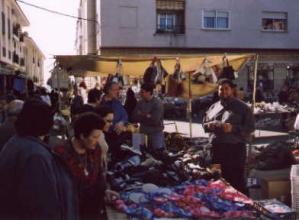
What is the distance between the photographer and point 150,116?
8.98 m

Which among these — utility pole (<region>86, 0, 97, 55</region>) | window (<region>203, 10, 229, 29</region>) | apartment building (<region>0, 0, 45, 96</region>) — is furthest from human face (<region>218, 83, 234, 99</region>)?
utility pole (<region>86, 0, 97, 55</region>)

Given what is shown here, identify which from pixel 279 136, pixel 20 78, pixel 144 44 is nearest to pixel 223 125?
pixel 279 136

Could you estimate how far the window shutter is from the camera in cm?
2986

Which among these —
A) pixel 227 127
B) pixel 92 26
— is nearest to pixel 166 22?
pixel 92 26

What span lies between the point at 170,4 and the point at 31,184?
92.2 feet

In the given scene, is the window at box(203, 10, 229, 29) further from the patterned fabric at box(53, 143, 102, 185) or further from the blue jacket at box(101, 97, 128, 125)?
the patterned fabric at box(53, 143, 102, 185)

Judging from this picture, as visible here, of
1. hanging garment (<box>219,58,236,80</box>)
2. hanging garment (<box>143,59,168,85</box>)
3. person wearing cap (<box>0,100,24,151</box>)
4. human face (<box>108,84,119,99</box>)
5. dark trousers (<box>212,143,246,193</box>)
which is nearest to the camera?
person wearing cap (<box>0,100,24,151</box>)

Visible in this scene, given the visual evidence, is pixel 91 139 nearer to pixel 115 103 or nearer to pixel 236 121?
pixel 236 121

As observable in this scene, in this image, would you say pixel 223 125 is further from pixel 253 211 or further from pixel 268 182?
pixel 253 211

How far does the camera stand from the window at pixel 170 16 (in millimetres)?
29906

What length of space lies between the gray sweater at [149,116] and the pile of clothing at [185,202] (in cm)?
398

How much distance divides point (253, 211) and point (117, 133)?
317 cm

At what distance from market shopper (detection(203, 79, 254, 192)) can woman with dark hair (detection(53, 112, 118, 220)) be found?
294 centimetres

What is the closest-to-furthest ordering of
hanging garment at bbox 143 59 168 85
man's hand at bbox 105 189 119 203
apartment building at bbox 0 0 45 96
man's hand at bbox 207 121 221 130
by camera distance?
man's hand at bbox 105 189 119 203 → man's hand at bbox 207 121 221 130 → hanging garment at bbox 143 59 168 85 → apartment building at bbox 0 0 45 96
